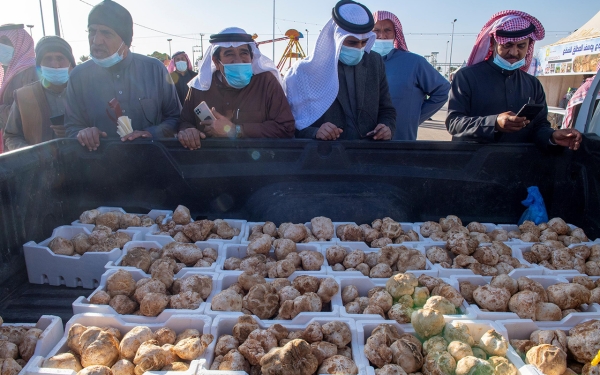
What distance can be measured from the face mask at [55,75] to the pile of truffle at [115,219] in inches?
75.8

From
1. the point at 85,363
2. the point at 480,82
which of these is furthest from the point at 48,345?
the point at 480,82

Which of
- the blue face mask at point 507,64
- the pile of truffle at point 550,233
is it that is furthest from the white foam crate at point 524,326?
the blue face mask at point 507,64

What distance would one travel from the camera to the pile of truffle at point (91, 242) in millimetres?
2229

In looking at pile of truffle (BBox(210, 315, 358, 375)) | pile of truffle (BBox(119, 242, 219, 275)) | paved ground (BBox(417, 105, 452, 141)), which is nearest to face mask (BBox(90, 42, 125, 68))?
Result: pile of truffle (BBox(119, 242, 219, 275))

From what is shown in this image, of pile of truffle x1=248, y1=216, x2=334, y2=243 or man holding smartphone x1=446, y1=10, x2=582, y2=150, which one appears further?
man holding smartphone x1=446, y1=10, x2=582, y2=150

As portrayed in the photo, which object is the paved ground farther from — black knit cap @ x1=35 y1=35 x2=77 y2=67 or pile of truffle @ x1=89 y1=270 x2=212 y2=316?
pile of truffle @ x1=89 y1=270 x2=212 y2=316

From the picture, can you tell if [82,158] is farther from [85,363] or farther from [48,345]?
[85,363]

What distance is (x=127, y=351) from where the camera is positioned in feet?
5.04

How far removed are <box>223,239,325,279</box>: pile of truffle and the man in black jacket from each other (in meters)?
1.10

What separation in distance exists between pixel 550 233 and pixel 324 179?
135cm

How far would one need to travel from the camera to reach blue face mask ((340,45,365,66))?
3180 mm

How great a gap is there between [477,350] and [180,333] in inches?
44.7

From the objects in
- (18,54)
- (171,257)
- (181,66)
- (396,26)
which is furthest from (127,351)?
(181,66)

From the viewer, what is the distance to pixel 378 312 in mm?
1768
